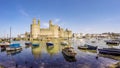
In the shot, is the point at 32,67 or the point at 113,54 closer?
the point at 32,67

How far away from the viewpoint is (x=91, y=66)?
111 feet

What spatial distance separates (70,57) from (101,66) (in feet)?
40.5

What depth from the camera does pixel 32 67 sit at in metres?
32.5

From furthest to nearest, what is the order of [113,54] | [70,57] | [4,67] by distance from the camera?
[113,54]
[70,57]
[4,67]

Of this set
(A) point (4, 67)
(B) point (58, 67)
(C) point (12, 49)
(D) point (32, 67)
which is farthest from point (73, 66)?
(C) point (12, 49)

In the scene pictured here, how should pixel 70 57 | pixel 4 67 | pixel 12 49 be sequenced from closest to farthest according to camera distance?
pixel 4 67 < pixel 70 57 < pixel 12 49

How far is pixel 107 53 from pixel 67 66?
26046mm

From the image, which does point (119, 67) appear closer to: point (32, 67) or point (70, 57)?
point (70, 57)

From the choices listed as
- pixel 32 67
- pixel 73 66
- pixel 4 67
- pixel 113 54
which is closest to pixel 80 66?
pixel 73 66

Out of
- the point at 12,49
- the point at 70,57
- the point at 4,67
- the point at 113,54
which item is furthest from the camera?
the point at 12,49

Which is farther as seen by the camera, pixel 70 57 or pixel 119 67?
pixel 70 57

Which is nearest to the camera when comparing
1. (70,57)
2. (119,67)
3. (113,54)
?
(119,67)

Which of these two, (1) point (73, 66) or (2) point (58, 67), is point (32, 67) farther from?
(1) point (73, 66)

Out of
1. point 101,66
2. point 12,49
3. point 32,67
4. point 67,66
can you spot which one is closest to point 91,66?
point 101,66
